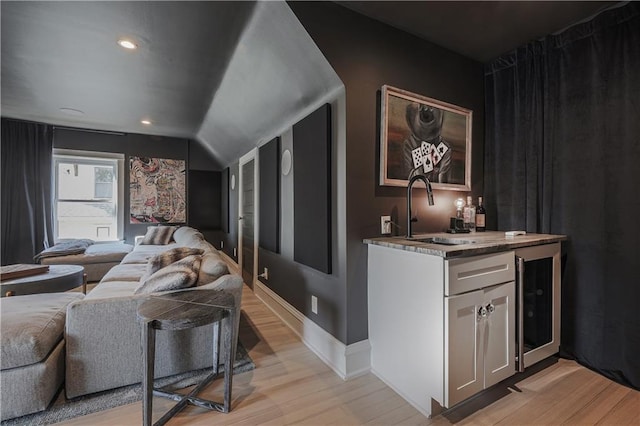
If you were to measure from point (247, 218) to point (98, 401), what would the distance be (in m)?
2.72

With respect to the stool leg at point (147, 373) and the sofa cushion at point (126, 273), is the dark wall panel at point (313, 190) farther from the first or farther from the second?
the sofa cushion at point (126, 273)

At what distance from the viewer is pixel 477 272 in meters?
1.50

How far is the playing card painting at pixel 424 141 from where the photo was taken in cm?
198

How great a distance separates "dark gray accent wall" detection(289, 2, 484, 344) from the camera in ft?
5.97

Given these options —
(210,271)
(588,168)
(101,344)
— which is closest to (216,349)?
(210,271)

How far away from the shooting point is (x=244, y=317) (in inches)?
112

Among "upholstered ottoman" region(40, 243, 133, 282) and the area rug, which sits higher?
"upholstered ottoman" region(40, 243, 133, 282)

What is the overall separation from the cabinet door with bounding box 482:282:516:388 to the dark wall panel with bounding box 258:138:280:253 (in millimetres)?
1912

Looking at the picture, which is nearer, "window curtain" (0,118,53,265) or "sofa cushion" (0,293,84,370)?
"sofa cushion" (0,293,84,370)

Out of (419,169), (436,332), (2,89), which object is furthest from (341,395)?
(2,89)

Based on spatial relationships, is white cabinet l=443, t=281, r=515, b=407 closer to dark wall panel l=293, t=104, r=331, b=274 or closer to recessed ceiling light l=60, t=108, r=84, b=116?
dark wall panel l=293, t=104, r=331, b=274

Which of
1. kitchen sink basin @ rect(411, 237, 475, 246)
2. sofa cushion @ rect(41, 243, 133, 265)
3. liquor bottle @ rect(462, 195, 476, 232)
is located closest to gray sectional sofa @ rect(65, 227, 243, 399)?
kitchen sink basin @ rect(411, 237, 475, 246)

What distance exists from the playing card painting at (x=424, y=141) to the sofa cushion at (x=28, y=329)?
2.11m

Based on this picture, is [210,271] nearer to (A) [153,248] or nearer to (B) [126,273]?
(B) [126,273]
